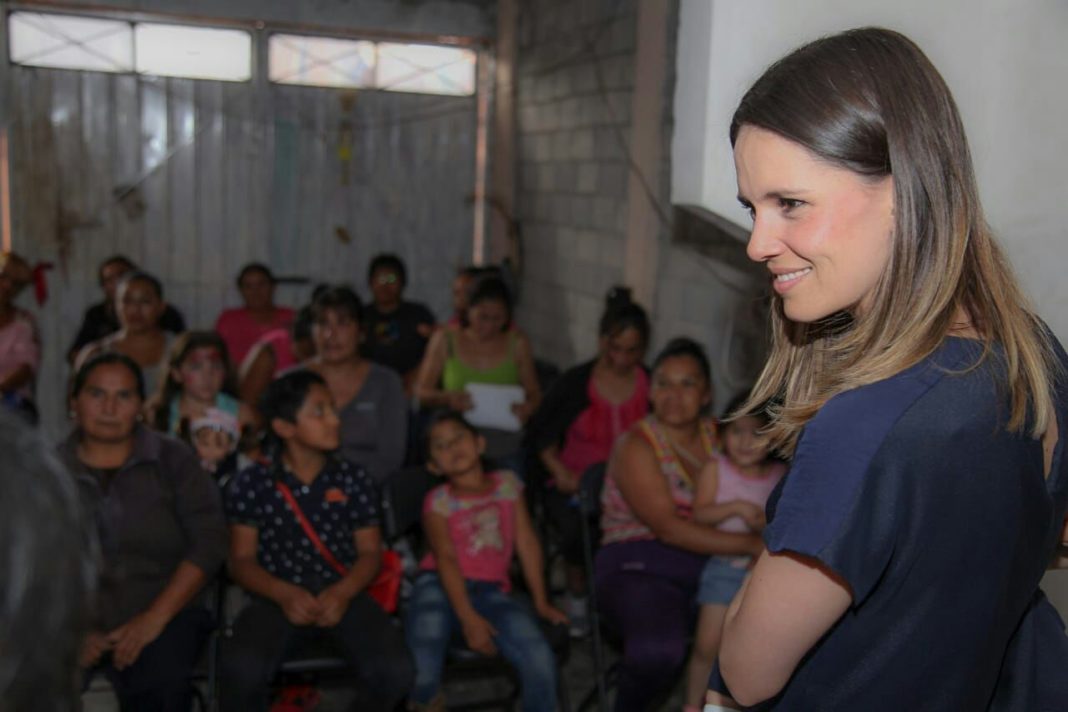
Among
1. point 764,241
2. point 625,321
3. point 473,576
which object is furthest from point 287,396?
point 764,241

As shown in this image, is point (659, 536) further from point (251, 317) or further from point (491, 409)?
point (251, 317)

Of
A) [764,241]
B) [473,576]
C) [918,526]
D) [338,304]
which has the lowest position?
[473,576]

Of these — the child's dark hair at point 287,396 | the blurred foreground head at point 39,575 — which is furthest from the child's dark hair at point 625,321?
the blurred foreground head at point 39,575

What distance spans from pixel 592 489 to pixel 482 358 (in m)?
1.27

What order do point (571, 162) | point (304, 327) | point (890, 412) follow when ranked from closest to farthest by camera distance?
point (890, 412) → point (304, 327) → point (571, 162)

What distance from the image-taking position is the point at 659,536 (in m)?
3.14

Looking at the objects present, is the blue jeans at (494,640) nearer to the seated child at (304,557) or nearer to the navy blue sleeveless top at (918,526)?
the seated child at (304,557)

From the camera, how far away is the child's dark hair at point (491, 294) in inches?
182

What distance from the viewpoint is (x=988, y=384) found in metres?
1.01

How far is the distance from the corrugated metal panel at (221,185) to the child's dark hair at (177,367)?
2.91 m

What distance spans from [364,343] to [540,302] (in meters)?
1.55

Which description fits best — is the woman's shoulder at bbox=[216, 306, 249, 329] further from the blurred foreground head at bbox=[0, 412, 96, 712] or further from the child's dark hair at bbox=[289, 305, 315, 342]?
the blurred foreground head at bbox=[0, 412, 96, 712]

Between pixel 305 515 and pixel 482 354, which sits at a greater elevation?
pixel 482 354

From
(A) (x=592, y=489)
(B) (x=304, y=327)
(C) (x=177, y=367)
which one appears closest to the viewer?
(A) (x=592, y=489)
